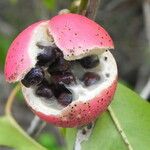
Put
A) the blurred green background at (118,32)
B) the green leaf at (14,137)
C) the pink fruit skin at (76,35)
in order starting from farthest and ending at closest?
the blurred green background at (118,32)
the green leaf at (14,137)
the pink fruit skin at (76,35)

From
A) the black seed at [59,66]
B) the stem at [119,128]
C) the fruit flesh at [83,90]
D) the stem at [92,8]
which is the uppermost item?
the stem at [92,8]

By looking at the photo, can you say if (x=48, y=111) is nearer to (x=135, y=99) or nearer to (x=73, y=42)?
(x=73, y=42)

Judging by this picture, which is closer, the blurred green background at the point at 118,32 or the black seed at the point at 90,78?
the black seed at the point at 90,78

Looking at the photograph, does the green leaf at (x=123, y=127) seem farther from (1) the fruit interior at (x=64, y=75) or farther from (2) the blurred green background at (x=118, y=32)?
(2) the blurred green background at (x=118, y=32)

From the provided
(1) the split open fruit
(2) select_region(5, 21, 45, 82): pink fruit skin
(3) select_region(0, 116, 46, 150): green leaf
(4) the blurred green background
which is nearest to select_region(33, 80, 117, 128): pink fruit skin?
(1) the split open fruit

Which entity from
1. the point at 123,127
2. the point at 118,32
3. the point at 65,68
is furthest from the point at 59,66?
the point at 118,32

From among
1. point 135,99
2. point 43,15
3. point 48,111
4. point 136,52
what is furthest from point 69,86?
point 136,52

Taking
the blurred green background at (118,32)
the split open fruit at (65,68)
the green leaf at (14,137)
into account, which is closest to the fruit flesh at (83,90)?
the split open fruit at (65,68)

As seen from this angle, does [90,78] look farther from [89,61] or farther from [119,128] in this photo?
[119,128]
